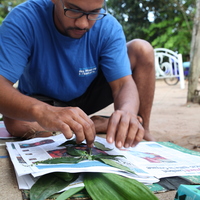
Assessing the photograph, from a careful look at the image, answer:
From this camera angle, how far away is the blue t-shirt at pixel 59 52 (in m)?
1.57

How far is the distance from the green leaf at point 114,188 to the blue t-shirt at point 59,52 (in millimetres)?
829

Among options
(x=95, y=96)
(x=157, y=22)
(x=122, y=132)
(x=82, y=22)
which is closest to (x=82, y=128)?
(x=122, y=132)

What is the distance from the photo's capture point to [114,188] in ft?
2.88

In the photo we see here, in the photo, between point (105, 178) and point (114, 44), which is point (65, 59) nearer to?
point (114, 44)

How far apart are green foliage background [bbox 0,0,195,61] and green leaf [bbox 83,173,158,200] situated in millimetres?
11212

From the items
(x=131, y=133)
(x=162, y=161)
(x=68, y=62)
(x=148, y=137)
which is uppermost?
(x=68, y=62)

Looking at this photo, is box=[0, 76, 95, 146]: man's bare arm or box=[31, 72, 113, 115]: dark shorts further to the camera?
box=[31, 72, 113, 115]: dark shorts

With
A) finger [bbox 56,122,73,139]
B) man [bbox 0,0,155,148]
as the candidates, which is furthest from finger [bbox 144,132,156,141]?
finger [bbox 56,122,73,139]

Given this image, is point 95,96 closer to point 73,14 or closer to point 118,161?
point 73,14

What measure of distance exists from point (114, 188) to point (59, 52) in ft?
3.28

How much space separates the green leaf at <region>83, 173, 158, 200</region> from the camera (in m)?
0.83

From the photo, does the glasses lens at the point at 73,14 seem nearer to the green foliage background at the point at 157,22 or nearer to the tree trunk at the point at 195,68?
the tree trunk at the point at 195,68

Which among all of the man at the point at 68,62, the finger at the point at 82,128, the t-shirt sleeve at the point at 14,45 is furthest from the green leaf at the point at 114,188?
the t-shirt sleeve at the point at 14,45

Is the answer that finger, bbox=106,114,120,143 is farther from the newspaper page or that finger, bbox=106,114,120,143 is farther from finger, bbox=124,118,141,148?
the newspaper page
